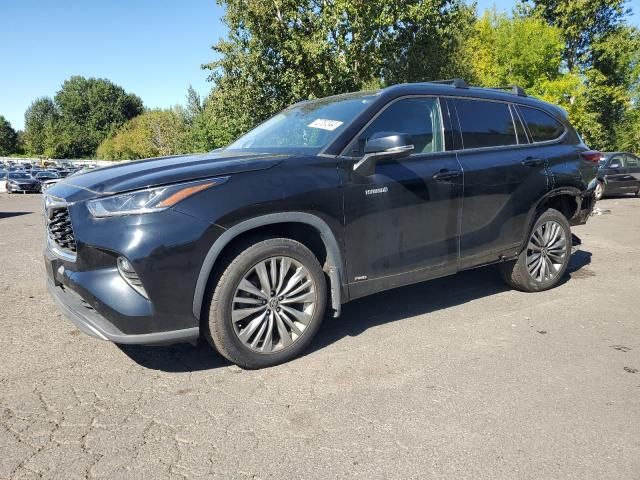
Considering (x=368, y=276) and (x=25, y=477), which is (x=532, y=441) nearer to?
(x=368, y=276)

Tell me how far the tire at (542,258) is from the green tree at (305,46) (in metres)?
16.8

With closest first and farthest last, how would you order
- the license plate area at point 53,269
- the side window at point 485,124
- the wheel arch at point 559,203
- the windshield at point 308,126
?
the license plate area at point 53,269
the windshield at point 308,126
the side window at point 485,124
the wheel arch at point 559,203

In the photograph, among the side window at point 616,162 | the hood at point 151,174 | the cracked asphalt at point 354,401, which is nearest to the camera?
the cracked asphalt at point 354,401

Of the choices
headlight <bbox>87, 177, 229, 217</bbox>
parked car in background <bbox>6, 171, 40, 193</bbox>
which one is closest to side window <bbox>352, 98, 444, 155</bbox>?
headlight <bbox>87, 177, 229, 217</bbox>

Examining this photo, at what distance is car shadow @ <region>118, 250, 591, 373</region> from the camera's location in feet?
11.5

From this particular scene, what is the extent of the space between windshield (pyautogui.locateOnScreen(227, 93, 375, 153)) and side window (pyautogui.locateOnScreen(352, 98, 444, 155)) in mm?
171

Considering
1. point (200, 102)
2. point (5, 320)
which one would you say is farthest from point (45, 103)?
point (5, 320)

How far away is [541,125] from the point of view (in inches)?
200

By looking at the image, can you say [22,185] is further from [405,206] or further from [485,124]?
[405,206]

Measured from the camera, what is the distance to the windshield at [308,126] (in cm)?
375

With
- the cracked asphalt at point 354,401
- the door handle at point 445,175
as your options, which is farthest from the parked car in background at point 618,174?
the door handle at point 445,175

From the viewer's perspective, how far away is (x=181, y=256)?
115 inches

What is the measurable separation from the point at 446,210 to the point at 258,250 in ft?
5.46

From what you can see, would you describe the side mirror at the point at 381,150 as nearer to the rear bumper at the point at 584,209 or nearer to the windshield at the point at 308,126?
the windshield at the point at 308,126
